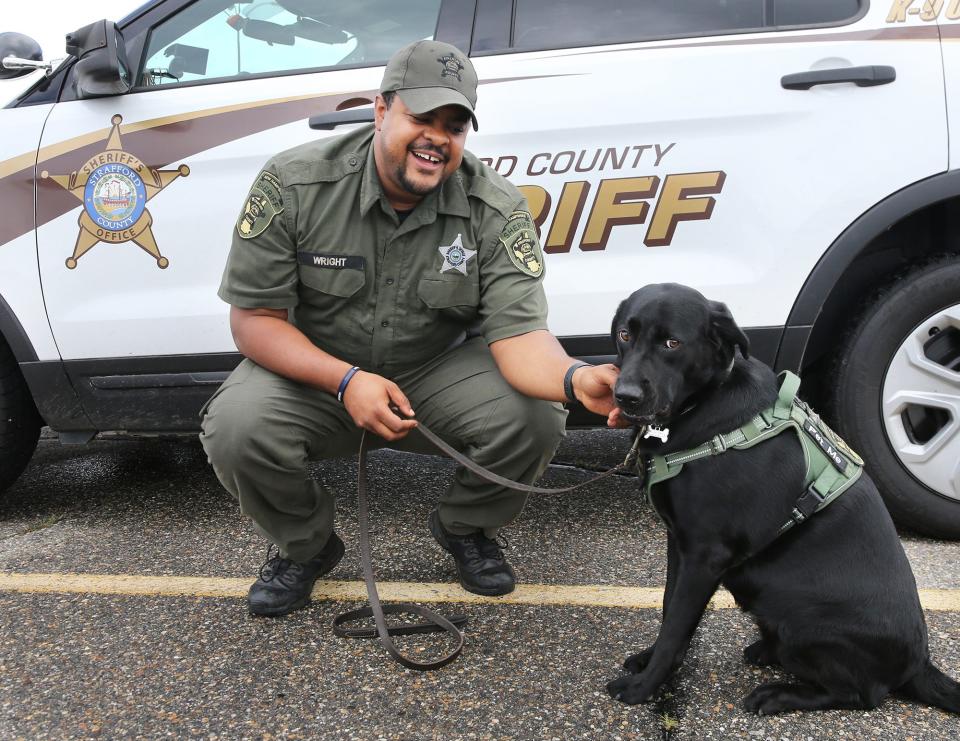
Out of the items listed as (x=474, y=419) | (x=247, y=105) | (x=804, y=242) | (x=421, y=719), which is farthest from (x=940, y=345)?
(x=247, y=105)

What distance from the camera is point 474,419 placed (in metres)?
2.44

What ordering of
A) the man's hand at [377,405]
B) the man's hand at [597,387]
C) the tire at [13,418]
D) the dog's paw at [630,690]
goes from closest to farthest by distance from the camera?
1. the dog's paw at [630,690]
2. the man's hand at [597,387]
3. the man's hand at [377,405]
4. the tire at [13,418]

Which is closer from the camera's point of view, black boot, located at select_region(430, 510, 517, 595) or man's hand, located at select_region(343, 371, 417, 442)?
man's hand, located at select_region(343, 371, 417, 442)

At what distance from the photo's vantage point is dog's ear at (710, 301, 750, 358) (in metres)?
1.89

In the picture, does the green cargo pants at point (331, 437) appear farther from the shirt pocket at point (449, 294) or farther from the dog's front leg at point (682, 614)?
the dog's front leg at point (682, 614)

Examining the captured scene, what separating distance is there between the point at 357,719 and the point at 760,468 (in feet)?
3.21

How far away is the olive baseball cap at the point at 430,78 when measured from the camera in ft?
7.29

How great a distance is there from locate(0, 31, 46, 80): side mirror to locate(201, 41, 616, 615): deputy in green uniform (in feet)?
3.08

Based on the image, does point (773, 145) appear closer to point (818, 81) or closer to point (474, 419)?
point (818, 81)

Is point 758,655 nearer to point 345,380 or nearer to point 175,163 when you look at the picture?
point 345,380

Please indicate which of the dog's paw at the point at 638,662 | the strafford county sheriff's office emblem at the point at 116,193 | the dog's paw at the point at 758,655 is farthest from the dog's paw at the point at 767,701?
the strafford county sheriff's office emblem at the point at 116,193

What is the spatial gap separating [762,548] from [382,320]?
1137 millimetres

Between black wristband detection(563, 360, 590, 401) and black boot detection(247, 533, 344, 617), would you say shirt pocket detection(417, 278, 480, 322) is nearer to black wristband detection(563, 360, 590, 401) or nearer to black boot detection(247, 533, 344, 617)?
black wristband detection(563, 360, 590, 401)

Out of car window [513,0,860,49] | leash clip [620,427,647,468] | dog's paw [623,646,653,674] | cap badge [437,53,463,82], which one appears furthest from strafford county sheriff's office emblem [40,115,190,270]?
dog's paw [623,646,653,674]
